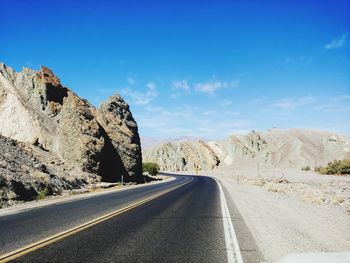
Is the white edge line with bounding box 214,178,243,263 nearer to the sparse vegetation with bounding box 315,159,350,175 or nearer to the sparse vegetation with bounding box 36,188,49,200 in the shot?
the sparse vegetation with bounding box 36,188,49,200

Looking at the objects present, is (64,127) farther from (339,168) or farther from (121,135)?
(339,168)

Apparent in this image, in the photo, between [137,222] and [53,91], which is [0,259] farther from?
[53,91]

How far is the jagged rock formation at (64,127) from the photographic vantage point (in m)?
41.6

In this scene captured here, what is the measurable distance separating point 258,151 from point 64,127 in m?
94.1

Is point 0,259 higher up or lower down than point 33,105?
lower down

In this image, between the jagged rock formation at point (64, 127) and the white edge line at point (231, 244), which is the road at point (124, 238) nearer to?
the white edge line at point (231, 244)

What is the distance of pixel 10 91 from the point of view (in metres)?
49.8

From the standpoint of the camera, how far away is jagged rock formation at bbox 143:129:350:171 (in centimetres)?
10244

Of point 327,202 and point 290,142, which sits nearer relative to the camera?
point 327,202

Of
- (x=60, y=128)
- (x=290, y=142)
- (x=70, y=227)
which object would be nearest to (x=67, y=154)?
(x=60, y=128)

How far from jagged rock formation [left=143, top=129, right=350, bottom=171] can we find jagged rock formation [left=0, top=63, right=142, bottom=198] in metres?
62.4

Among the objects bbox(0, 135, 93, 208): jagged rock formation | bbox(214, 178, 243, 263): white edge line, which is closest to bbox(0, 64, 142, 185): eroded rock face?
bbox(0, 135, 93, 208): jagged rock formation

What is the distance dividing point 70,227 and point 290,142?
111 m

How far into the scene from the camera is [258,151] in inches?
4973
